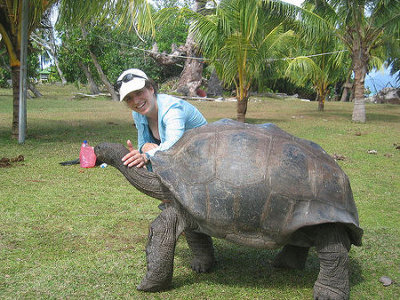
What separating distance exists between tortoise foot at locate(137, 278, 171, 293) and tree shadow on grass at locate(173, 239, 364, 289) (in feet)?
0.52

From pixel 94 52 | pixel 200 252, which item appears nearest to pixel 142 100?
pixel 200 252

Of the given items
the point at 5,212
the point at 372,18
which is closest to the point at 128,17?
the point at 5,212

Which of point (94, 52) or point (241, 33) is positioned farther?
point (94, 52)

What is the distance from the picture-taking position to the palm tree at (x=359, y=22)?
13.4 metres

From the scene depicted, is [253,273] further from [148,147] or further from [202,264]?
[148,147]

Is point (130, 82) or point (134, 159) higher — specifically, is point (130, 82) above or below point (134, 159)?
above

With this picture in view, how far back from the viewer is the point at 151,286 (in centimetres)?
304

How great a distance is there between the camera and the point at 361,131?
40.7 feet

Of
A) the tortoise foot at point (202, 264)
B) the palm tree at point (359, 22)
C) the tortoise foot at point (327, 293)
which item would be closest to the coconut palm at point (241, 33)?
the palm tree at point (359, 22)

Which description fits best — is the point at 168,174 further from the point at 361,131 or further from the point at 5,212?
the point at 361,131

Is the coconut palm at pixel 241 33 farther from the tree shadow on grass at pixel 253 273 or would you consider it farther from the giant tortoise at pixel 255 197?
the giant tortoise at pixel 255 197

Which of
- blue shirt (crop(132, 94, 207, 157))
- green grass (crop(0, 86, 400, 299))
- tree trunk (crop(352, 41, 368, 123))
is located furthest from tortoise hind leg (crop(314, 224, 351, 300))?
tree trunk (crop(352, 41, 368, 123))

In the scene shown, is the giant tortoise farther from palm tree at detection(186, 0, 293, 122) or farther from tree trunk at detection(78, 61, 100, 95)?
tree trunk at detection(78, 61, 100, 95)

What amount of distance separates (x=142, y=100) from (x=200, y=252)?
1306 mm
